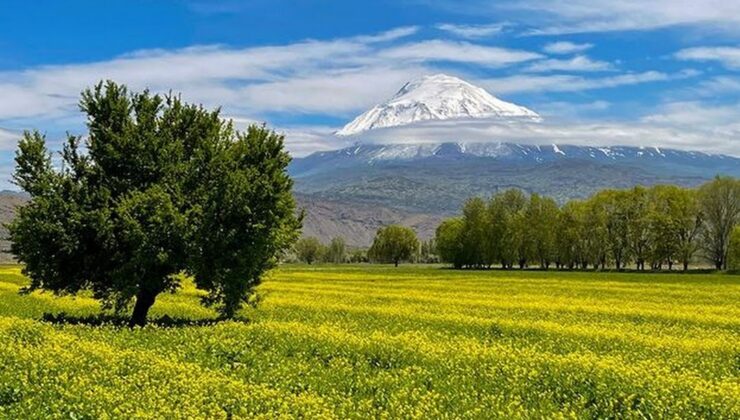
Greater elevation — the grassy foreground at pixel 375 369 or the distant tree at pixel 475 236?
the distant tree at pixel 475 236

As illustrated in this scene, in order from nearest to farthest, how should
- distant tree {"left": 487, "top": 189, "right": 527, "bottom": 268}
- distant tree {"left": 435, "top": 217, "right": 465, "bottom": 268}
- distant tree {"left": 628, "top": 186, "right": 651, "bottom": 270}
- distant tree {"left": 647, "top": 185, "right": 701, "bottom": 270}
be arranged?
distant tree {"left": 647, "top": 185, "right": 701, "bottom": 270}, distant tree {"left": 628, "top": 186, "right": 651, "bottom": 270}, distant tree {"left": 487, "top": 189, "right": 527, "bottom": 268}, distant tree {"left": 435, "top": 217, "right": 465, "bottom": 268}

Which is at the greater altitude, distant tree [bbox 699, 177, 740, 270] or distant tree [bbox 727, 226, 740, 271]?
distant tree [bbox 699, 177, 740, 270]

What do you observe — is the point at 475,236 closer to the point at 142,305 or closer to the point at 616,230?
the point at 616,230

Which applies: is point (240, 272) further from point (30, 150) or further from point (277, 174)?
point (30, 150)

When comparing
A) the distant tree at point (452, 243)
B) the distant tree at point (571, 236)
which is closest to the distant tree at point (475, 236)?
the distant tree at point (452, 243)

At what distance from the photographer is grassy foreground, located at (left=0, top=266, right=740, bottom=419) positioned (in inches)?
558

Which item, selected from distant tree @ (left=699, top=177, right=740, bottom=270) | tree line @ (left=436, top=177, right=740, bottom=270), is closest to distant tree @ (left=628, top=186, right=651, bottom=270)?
tree line @ (left=436, top=177, right=740, bottom=270)

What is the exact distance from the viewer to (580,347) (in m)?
24.5

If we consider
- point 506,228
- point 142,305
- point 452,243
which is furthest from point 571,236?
point 142,305

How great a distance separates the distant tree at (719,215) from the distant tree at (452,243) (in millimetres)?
46202

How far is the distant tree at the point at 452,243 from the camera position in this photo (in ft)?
504

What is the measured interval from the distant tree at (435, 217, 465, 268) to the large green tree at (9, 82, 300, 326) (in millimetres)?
124724

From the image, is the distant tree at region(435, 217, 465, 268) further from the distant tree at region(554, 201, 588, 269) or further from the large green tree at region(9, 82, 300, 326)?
the large green tree at region(9, 82, 300, 326)

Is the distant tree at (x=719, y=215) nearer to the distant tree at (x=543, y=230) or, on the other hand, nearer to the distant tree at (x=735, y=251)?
the distant tree at (x=735, y=251)
